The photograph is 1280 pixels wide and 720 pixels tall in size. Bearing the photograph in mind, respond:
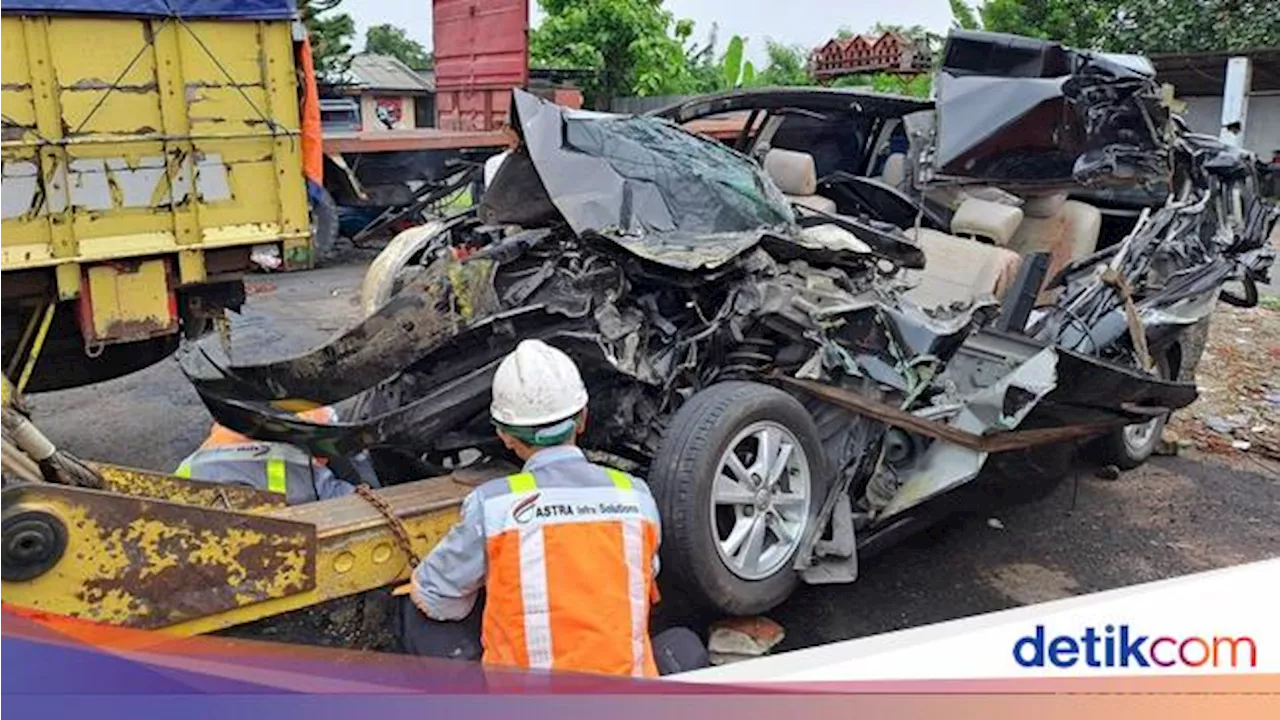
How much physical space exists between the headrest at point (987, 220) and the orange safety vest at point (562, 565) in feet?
11.5

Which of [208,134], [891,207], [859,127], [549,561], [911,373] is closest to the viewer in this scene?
[549,561]

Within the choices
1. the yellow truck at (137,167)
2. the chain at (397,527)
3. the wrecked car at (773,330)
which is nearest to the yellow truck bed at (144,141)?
the yellow truck at (137,167)

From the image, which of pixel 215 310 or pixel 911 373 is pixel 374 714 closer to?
pixel 911 373

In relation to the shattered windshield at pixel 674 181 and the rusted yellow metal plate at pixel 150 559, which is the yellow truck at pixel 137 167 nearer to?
the shattered windshield at pixel 674 181

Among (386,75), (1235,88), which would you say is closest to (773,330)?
(1235,88)

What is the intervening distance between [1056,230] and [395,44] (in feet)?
144

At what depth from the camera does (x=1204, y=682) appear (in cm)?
192

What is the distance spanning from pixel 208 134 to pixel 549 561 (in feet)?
9.84

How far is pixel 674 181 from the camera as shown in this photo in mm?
4328

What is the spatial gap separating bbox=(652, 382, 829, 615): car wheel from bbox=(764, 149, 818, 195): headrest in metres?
2.17

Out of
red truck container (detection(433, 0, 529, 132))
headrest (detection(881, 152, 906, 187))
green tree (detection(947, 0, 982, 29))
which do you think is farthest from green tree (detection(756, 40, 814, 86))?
headrest (detection(881, 152, 906, 187))

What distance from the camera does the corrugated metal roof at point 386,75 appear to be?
91.2 feet

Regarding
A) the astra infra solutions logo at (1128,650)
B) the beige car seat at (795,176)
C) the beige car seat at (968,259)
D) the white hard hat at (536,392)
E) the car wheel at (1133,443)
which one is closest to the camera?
the astra infra solutions logo at (1128,650)

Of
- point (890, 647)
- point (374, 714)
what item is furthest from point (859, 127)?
point (374, 714)
